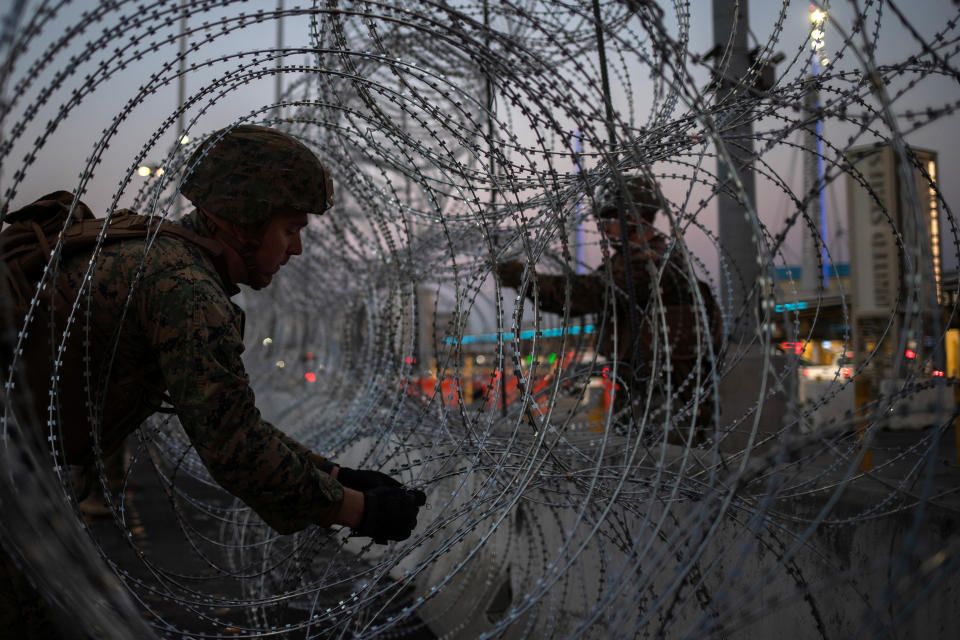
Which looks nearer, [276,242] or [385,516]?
[385,516]

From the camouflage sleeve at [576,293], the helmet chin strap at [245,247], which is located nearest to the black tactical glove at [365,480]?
the helmet chin strap at [245,247]

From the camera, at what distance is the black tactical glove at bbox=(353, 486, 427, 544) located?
6.67 ft

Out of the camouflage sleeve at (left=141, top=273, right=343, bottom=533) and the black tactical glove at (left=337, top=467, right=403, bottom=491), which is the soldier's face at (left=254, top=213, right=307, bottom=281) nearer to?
the camouflage sleeve at (left=141, top=273, right=343, bottom=533)

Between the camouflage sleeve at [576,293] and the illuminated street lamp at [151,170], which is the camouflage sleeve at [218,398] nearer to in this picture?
the illuminated street lamp at [151,170]

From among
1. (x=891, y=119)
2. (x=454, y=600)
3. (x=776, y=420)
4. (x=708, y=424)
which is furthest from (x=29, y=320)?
(x=708, y=424)

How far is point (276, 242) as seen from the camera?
7.30ft

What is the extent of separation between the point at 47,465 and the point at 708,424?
4298mm

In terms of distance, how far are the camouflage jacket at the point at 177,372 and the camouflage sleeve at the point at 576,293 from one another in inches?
105

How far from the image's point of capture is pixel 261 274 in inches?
89.4

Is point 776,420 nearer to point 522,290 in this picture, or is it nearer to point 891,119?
point 522,290

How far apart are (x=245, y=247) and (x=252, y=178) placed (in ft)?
0.76

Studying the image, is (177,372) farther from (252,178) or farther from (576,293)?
(576,293)

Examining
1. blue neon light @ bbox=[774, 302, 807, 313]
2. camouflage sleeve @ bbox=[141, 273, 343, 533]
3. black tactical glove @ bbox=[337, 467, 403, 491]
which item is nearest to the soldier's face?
camouflage sleeve @ bbox=[141, 273, 343, 533]

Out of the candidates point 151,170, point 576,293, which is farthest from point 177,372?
point 576,293
